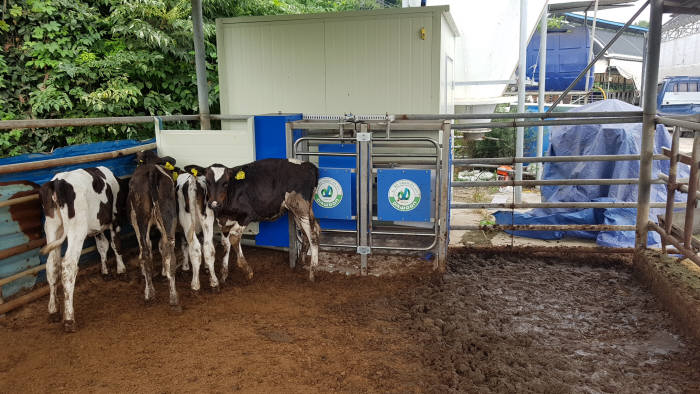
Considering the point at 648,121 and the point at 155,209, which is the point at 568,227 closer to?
the point at 648,121

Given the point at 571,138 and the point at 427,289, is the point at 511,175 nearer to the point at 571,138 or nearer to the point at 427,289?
the point at 571,138

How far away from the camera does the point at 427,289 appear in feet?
15.9

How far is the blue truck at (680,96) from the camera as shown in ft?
59.9

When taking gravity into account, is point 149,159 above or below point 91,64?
below

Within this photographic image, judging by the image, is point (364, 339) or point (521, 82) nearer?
point (364, 339)

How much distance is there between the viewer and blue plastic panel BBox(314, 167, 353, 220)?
5.20m

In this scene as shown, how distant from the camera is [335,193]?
5.24 metres

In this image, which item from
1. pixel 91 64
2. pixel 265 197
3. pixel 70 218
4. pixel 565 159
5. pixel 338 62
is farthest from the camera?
pixel 91 64

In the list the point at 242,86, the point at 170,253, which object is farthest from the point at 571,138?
the point at 170,253

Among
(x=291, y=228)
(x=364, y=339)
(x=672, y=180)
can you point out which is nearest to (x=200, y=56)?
(x=291, y=228)

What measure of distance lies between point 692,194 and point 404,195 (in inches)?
99.1

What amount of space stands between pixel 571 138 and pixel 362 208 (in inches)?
166

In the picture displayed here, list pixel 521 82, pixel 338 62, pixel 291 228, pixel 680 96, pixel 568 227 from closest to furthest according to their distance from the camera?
1. pixel 291 228
2. pixel 568 227
3. pixel 338 62
4. pixel 521 82
5. pixel 680 96

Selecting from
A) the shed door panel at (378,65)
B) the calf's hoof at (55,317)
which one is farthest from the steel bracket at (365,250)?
the calf's hoof at (55,317)
